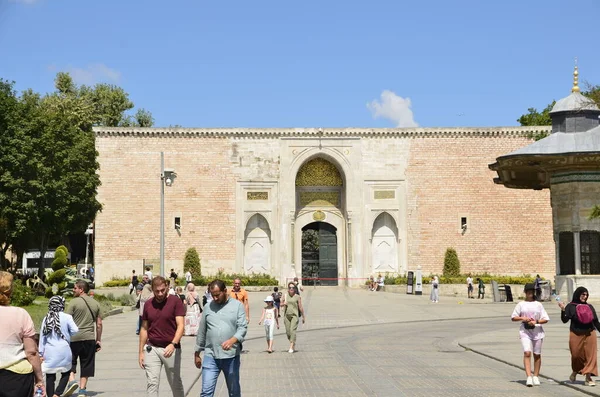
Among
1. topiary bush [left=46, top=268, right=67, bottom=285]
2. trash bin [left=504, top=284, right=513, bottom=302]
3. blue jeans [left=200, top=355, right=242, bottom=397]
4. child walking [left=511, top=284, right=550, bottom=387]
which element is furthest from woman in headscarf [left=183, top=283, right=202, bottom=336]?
trash bin [left=504, top=284, right=513, bottom=302]

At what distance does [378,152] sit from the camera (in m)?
46.4

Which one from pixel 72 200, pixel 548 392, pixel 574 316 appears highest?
pixel 72 200

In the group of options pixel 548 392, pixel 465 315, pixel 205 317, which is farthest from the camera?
pixel 465 315

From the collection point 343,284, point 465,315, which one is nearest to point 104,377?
point 465,315

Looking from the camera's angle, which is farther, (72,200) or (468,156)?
(468,156)

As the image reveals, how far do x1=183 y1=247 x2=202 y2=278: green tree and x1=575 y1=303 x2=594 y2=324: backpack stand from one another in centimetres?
3283

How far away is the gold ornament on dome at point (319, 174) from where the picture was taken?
47625 millimetres

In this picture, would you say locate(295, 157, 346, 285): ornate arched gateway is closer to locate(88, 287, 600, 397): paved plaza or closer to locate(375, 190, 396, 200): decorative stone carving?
locate(375, 190, 396, 200): decorative stone carving

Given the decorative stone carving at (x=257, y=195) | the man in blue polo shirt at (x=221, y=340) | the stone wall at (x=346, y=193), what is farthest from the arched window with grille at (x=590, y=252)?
the man in blue polo shirt at (x=221, y=340)

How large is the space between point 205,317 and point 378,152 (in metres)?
37.6

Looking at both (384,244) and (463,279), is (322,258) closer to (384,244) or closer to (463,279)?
(384,244)

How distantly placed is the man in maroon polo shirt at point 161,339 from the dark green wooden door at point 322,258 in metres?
37.1

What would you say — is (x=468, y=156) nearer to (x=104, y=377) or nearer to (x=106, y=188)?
(x=106, y=188)

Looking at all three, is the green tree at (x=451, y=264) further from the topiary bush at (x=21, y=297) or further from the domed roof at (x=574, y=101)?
the topiary bush at (x=21, y=297)
